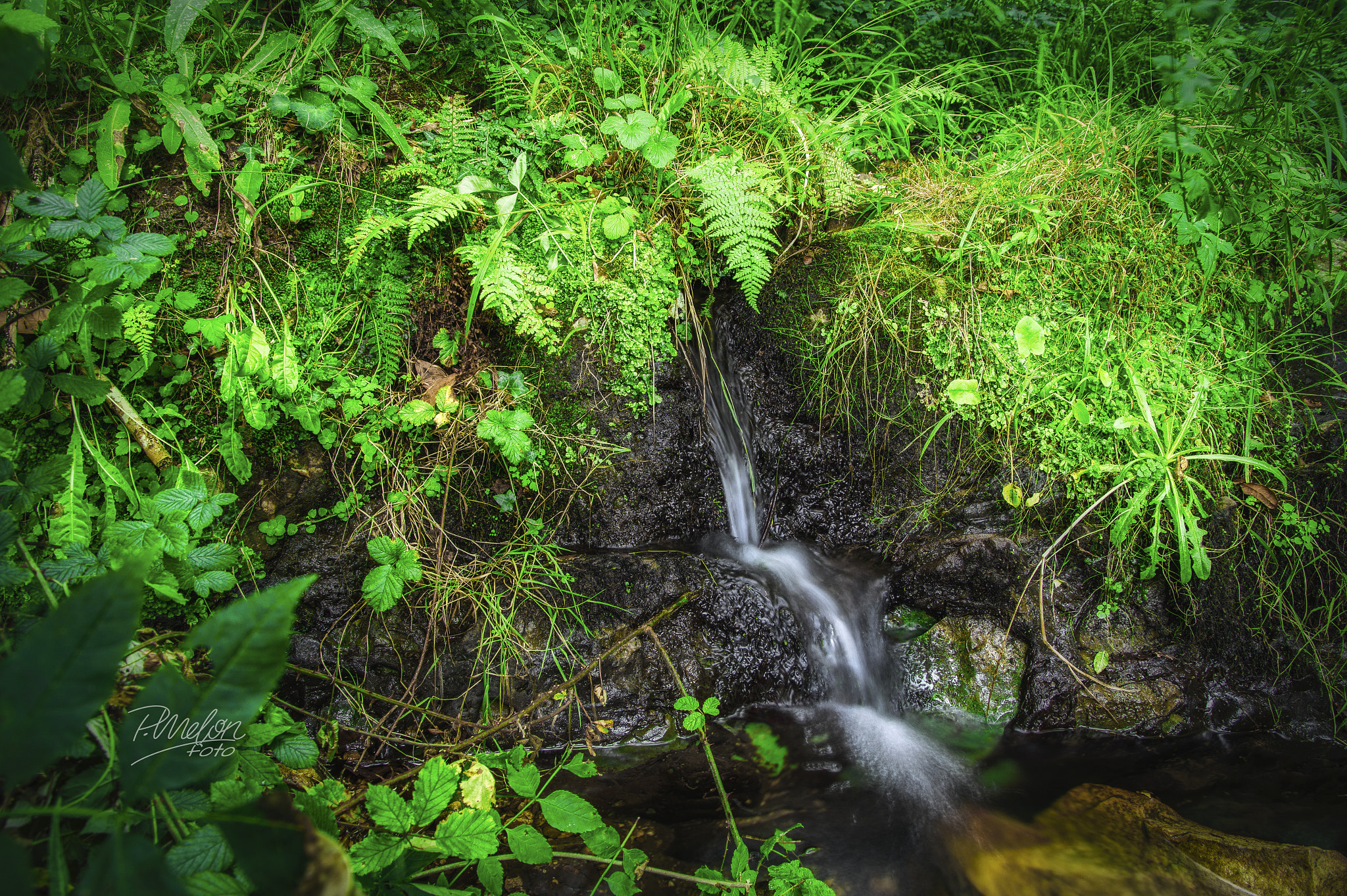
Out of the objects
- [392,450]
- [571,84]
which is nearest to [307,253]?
[392,450]

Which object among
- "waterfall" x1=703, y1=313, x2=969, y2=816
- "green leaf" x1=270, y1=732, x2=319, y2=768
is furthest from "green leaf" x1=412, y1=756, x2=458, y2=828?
"waterfall" x1=703, y1=313, x2=969, y2=816

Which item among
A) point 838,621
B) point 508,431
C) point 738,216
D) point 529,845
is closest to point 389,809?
point 529,845

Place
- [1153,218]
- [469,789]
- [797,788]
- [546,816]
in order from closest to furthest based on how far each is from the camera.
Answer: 1. [546,816]
2. [469,789]
3. [797,788]
4. [1153,218]

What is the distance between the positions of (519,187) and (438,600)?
169 cm

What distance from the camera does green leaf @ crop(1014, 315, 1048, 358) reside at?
8.27 feet

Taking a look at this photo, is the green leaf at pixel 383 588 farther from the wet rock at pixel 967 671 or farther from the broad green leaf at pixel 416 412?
the wet rock at pixel 967 671

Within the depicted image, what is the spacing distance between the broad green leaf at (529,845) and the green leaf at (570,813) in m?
0.05

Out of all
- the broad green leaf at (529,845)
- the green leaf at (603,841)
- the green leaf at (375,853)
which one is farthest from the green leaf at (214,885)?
the green leaf at (603,841)

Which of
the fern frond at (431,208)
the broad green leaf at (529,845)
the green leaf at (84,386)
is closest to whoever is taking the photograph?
the broad green leaf at (529,845)

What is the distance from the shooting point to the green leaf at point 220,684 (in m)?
0.56

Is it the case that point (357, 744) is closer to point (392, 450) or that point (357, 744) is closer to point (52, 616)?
point (392, 450)

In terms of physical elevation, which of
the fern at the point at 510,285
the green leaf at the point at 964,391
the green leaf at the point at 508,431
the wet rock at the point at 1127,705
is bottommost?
the wet rock at the point at 1127,705

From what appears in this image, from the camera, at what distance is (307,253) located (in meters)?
2.31

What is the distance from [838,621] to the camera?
2709 mm
